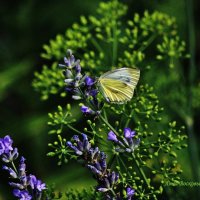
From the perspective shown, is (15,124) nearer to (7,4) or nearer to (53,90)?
(7,4)

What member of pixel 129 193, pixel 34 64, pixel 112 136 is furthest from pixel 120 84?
pixel 34 64

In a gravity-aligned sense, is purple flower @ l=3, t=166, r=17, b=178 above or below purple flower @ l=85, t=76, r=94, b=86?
below

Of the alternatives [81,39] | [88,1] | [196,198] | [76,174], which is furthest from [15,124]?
[196,198]

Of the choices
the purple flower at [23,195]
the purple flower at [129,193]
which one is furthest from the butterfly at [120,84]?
the purple flower at [23,195]

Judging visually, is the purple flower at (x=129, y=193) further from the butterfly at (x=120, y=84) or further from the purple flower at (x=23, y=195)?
the butterfly at (x=120, y=84)

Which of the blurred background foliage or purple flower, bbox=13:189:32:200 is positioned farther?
the blurred background foliage

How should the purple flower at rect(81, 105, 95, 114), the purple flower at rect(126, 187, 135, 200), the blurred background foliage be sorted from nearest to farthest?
the purple flower at rect(126, 187, 135, 200), the purple flower at rect(81, 105, 95, 114), the blurred background foliage

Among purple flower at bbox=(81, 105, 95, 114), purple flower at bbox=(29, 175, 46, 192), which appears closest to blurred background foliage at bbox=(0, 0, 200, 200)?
purple flower at bbox=(81, 105, 95, 114)

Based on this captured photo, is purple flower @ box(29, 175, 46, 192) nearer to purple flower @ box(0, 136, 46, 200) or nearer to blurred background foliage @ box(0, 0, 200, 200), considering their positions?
purple flower @ box(0, 136, 46, 200)

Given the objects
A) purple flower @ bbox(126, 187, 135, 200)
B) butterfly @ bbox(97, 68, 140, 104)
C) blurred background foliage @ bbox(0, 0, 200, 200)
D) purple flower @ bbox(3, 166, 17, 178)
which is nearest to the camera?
purple flower @ bbox(126, 187, 135, 200)
